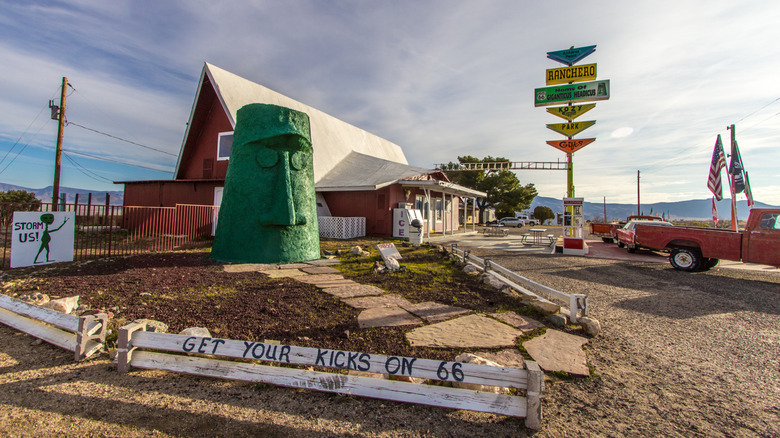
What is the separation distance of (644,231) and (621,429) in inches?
418

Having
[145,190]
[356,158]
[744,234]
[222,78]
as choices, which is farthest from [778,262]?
[145,190]

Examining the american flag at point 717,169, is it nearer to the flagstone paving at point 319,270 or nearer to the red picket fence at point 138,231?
the flagstone paving at point 319,270

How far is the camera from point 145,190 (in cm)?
1711

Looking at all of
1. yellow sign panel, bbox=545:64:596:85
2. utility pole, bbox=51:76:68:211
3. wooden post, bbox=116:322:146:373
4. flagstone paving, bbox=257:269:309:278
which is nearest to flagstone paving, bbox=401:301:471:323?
flagstone paving, bbox=257:269:309:278

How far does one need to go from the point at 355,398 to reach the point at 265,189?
5637mm

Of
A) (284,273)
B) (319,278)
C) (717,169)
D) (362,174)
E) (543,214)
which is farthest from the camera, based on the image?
(543,214)

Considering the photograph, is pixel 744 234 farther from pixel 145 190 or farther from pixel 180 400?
pixel 145 190

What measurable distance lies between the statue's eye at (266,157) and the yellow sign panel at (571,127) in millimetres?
12115

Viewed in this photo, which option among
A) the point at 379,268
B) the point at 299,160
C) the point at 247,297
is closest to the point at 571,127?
the point at 379,268

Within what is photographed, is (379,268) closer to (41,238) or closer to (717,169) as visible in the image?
(41,238)

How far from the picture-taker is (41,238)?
678 centimetres

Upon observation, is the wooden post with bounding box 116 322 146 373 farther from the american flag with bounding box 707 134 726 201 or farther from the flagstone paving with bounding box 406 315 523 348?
the american flag with bounding box 707 134 726 201

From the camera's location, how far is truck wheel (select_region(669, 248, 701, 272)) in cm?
880

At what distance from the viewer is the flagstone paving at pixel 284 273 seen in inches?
245
